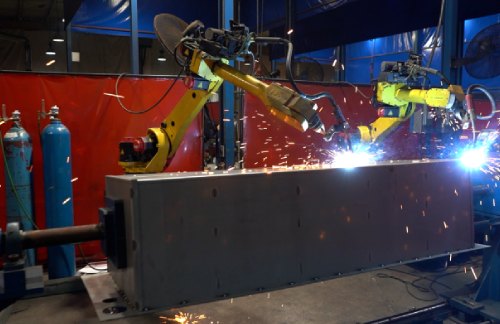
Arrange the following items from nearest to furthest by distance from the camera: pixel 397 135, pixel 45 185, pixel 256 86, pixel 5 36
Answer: pixel 256 86
pixel 45 185
pixel 397 135
pixel 5 36

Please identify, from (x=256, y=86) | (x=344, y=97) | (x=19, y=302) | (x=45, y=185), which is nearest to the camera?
(x=256, y=86)

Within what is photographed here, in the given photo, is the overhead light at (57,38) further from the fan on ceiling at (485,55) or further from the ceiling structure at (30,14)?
the fan on ceiling at (485,55)

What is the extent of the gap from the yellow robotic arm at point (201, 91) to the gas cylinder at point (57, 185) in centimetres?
87

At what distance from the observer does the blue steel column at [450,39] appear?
201 inches

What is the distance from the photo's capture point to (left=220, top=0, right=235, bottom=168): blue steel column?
4.32 metres

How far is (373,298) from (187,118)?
2204mm

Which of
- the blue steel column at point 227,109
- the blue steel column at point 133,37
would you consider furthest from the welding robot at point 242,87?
the blue steel column at point 133,37

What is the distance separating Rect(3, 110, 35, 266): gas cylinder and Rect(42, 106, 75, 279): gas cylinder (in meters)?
0.14

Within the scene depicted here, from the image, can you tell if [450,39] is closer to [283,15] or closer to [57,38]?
[283,15]

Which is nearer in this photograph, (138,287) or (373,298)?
(138,287)

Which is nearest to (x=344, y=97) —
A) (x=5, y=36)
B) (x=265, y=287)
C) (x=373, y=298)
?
(x=373, y=298)

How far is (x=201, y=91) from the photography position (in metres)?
2.88

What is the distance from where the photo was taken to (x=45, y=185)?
3.68m

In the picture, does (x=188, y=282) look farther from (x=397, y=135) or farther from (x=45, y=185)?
(x=397, y=135)
